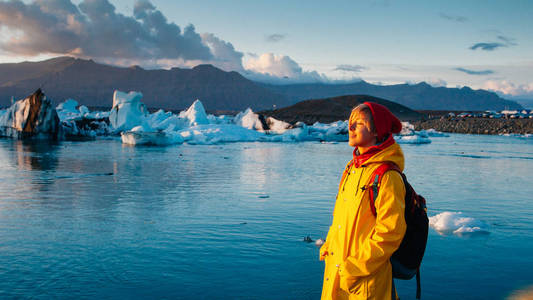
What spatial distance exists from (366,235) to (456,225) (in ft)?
15.1

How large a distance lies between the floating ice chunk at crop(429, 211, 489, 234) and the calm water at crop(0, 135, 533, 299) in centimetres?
14

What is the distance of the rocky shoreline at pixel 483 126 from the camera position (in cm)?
5600

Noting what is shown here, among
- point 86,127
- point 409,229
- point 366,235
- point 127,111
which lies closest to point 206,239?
point 366,235

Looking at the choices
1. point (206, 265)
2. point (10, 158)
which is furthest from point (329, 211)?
point (10, 158)

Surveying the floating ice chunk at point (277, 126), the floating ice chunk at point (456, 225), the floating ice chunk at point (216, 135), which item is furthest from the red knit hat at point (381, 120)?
the floating ice chunk at point (277, 126)

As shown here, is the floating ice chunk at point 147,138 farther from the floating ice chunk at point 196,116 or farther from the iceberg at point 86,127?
the iceberg at point 86,127

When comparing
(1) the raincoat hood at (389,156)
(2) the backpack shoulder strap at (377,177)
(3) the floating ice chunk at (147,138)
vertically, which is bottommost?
(3) the floating ice chunk at (147,138)

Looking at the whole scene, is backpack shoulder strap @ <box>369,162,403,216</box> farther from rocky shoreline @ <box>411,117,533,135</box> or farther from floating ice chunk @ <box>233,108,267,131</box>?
rocky shoreline @ <box>411,117,533,135</box>

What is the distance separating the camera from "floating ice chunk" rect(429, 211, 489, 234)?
235 inches

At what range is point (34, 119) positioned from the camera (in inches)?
1171

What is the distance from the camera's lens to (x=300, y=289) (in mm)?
3959

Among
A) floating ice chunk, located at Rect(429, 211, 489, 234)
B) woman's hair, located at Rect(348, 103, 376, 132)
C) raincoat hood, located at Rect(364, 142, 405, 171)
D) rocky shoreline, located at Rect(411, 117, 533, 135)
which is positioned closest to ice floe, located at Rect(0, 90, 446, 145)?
rocky shoreline, located at Rect(411, 117, 533, 135)

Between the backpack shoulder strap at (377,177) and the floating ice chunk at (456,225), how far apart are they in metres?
4.46

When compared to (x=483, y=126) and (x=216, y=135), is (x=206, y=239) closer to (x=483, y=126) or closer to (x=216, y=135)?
(x=216, y=135)
